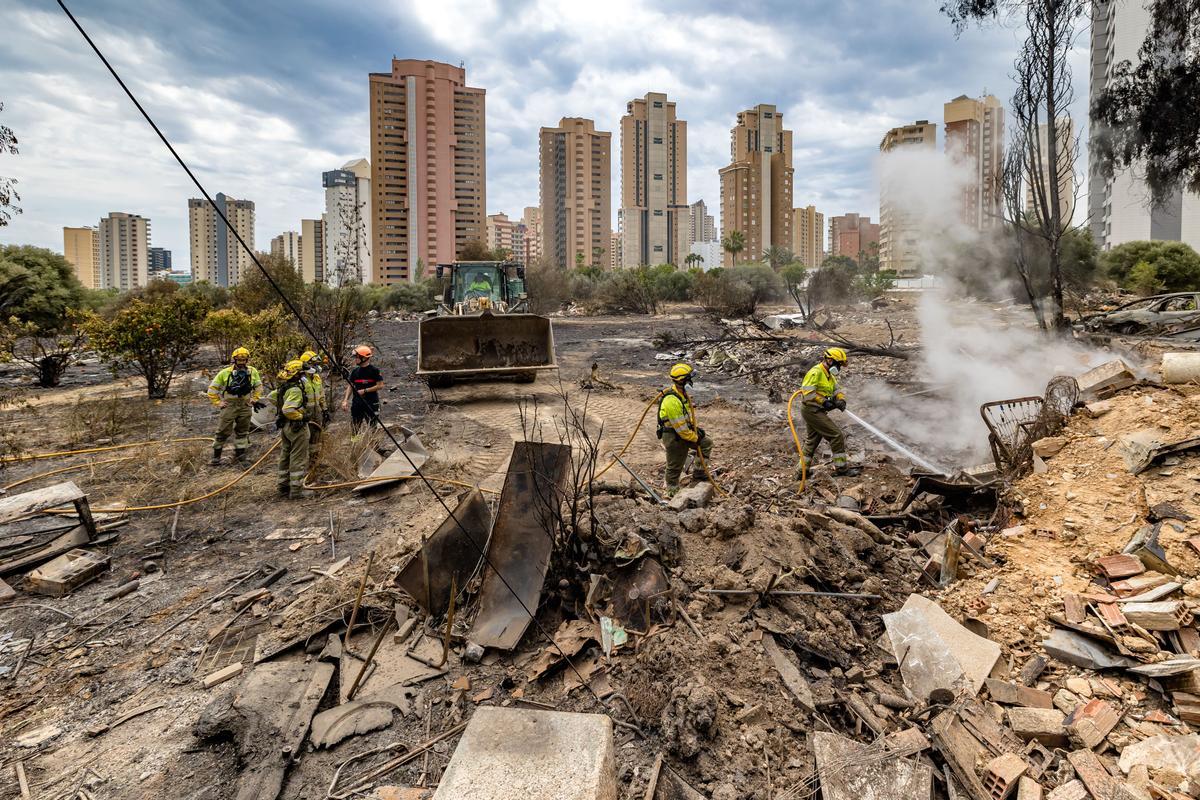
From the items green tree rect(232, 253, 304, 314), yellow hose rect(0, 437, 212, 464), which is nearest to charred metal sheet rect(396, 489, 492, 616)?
yellow hose rect(0, 437, 212, 464)

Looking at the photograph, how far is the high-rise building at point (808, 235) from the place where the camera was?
318 ft

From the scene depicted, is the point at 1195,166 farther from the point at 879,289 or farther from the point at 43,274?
the point at 43,274

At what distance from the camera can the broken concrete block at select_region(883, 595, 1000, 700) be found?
3.04 m

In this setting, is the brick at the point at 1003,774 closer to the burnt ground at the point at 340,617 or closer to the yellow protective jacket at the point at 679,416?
the burnt ground at the point at 340,617

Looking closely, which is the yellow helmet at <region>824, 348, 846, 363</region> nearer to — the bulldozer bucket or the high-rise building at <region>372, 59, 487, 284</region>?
the bulldozer bucket

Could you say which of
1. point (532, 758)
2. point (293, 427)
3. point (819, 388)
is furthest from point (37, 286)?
point (532, 758)

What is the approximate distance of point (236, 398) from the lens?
760cm

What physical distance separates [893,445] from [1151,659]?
514cm

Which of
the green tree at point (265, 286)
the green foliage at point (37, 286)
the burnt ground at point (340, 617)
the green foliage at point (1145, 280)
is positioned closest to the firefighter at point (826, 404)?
the burnt ground at point (340, 617)

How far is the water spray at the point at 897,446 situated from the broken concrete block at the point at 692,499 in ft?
8.37

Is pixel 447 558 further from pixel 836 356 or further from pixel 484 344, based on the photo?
pixel 484 344

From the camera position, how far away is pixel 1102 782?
2377 millimetres

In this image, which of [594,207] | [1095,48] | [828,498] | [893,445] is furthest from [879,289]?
[594,207]

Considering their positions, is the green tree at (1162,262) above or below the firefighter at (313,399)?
above
